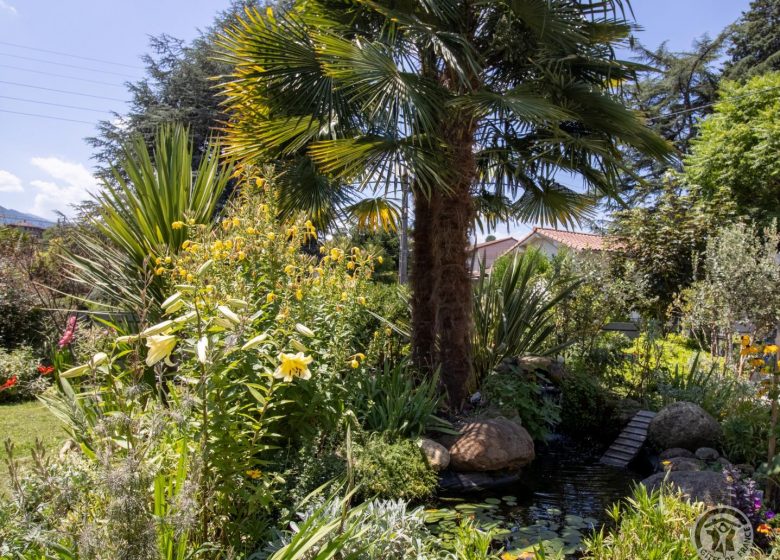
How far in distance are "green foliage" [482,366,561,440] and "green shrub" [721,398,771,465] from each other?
161 centimetres

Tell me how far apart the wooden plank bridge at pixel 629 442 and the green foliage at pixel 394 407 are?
1.96m

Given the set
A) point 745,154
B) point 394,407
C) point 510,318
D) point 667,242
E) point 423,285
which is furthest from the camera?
point 745,154

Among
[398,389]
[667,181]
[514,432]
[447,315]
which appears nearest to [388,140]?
[447,315]

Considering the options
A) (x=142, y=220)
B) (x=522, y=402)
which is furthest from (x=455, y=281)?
(x=142, y=220)

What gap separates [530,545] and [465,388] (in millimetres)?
2489

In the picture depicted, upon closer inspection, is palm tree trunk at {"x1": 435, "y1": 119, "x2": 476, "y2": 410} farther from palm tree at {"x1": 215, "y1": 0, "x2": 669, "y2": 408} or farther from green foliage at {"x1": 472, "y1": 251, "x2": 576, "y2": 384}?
green foliage at {"x1": 472, "y1": 251, "x2": 576, "y2": 384}

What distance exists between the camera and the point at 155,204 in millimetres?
4785

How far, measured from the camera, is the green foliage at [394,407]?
4527 millimetres

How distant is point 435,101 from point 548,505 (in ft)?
12.4

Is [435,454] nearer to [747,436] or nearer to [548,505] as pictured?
[548,505]

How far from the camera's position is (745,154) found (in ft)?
48.3

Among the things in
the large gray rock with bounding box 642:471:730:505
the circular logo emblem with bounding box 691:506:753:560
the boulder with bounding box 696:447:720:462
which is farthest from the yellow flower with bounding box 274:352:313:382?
the boulder with bounding box 696:447:720:462

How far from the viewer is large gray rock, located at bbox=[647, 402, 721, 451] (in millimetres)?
5258

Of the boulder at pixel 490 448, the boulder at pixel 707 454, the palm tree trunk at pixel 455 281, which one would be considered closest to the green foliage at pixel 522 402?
the palm tree trunk at pixel 455 281
